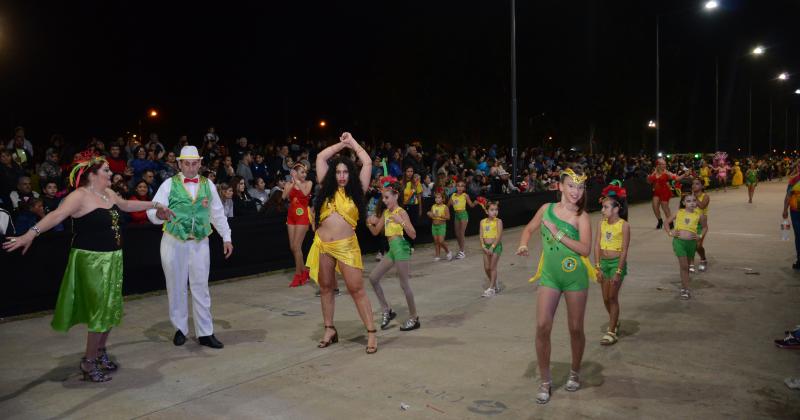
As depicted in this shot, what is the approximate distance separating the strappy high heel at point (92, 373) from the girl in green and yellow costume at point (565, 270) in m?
3.77

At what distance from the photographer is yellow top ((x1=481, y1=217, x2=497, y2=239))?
912cm

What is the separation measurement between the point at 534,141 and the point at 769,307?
38.7m

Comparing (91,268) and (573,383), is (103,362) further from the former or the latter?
(573,383)

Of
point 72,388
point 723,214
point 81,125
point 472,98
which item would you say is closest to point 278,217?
point 72,388

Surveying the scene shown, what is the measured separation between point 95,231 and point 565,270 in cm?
405

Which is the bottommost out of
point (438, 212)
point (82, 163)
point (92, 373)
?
point (92, 373)

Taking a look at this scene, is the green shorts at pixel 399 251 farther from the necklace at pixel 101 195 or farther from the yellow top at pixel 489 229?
the necklace at pixel 101 195

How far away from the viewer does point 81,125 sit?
59.7ft

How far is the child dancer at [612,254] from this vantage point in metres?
6.52

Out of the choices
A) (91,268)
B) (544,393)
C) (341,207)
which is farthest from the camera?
(341,207)

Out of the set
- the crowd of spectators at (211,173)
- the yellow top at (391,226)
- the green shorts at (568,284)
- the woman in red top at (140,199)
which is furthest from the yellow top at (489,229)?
the woman in red top at (140,199)

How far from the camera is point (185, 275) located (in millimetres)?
6473

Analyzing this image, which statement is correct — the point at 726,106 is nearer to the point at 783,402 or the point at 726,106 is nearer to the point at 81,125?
the point at 81,125

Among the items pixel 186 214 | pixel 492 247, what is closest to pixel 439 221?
pixel 492 247
